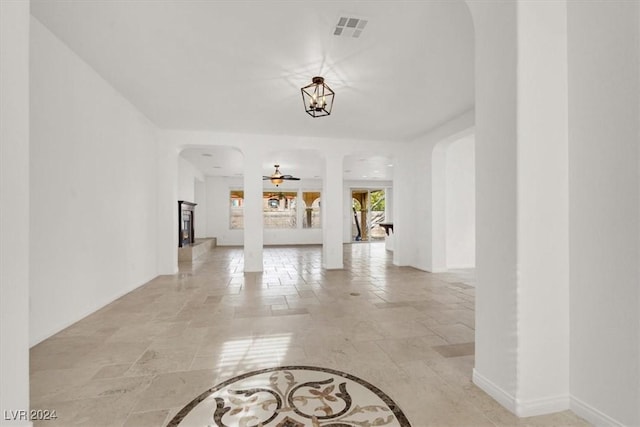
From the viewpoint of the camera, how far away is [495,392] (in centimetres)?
176

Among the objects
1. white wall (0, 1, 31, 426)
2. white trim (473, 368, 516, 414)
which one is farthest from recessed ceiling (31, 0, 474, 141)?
white trim (473, 368, 516, 414)

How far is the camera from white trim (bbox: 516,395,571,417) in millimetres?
1606

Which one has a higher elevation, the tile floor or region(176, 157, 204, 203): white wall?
region(176, 157, 204, 203): white wall

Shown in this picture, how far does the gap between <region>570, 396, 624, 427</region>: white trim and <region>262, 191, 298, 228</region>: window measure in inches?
456

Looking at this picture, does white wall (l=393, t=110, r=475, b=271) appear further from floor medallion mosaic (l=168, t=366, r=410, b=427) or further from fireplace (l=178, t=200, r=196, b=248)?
fireplace (l=178, t=200, r=196, b=248)

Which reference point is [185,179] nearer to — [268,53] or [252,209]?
[252,209]

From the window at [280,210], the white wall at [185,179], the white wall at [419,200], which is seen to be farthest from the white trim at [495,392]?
the window at [280,210]

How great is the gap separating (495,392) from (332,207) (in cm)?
501

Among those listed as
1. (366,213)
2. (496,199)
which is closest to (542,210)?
(496,199)

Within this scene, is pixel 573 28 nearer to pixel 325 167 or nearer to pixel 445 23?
pixel 445 23

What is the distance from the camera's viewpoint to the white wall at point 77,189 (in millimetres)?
2711

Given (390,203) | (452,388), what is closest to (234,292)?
(452,388)

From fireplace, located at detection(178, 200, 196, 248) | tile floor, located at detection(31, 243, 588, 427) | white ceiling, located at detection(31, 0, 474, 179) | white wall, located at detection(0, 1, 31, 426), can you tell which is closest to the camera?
white wall, located at detection(0, 1, 31, 426)

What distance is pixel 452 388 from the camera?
1.89 meters
